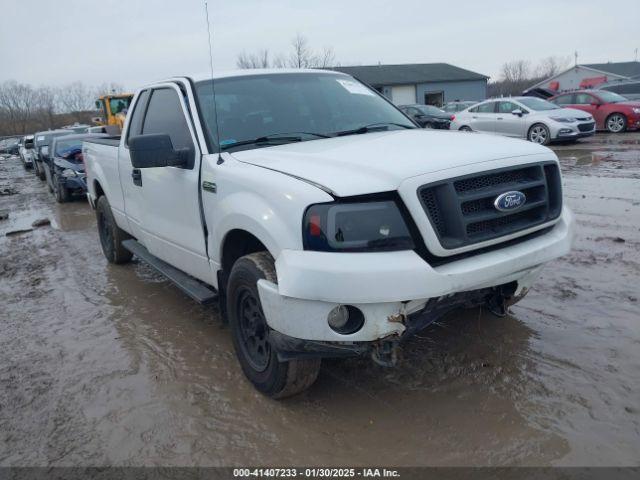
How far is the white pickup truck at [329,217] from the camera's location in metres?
2.63

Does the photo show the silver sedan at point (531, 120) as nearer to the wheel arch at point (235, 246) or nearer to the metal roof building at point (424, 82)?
the wheel arch at point (235, 246)

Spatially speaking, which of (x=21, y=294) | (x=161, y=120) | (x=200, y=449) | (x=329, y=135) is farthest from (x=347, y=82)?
(x=21, y=294)

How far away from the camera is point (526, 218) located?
315 cm

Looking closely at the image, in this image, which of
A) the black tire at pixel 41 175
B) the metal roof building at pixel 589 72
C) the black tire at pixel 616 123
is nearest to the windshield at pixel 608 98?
the black tire at pixel 616 123

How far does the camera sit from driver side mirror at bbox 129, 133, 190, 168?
11.6 ft

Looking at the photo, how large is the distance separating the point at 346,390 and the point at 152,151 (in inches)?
78.6

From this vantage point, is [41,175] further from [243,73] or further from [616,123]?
[616,123]

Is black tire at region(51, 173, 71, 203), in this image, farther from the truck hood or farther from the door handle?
the truck hood

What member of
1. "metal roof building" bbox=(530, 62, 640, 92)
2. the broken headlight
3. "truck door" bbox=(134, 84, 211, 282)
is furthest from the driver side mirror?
"metal roof building" bbox=(530, 62, 640, 92)

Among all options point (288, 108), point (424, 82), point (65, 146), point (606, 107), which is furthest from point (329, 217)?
point (424, 82)

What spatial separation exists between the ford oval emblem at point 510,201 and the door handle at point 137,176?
3.08 metres

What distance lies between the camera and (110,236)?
655 centimetres

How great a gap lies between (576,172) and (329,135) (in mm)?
8356

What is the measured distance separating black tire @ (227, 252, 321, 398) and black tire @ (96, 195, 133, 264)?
333cm
